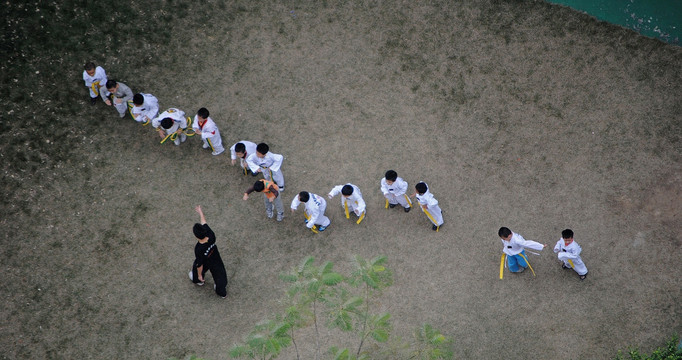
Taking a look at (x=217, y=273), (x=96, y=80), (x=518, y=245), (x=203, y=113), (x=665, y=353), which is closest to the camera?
(x=665, y=353)

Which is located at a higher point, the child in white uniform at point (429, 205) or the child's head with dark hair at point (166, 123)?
the child in white uniform at point (429, 205)

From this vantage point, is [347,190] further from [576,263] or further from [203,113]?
[576,263]

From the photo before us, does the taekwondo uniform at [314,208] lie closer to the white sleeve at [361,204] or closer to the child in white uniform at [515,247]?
the white sleeve at [361,204]

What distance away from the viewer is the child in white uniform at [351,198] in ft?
30.9

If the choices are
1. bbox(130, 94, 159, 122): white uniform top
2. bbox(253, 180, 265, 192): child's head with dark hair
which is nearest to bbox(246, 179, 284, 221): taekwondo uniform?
bbox(253, 180, 265, 192): child's head with dark hair

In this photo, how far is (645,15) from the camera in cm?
1107

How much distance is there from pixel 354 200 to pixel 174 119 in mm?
3323

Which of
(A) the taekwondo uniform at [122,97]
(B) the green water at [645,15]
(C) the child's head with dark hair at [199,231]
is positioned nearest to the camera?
(C) the child's head with dark hair at [199,231]

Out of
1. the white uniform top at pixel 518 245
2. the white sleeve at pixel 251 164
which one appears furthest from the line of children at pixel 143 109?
the white uniform top at pixel 518 245

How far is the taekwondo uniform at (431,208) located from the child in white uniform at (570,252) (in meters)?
1.76

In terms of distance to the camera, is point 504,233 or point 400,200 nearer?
point 504,233

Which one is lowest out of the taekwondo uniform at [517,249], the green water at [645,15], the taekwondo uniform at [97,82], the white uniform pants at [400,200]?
the taekwondo uniform at [97,82]

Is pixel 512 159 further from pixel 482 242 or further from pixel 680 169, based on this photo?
pixel 680 169

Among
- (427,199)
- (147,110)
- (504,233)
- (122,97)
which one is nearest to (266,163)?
(147,110)
